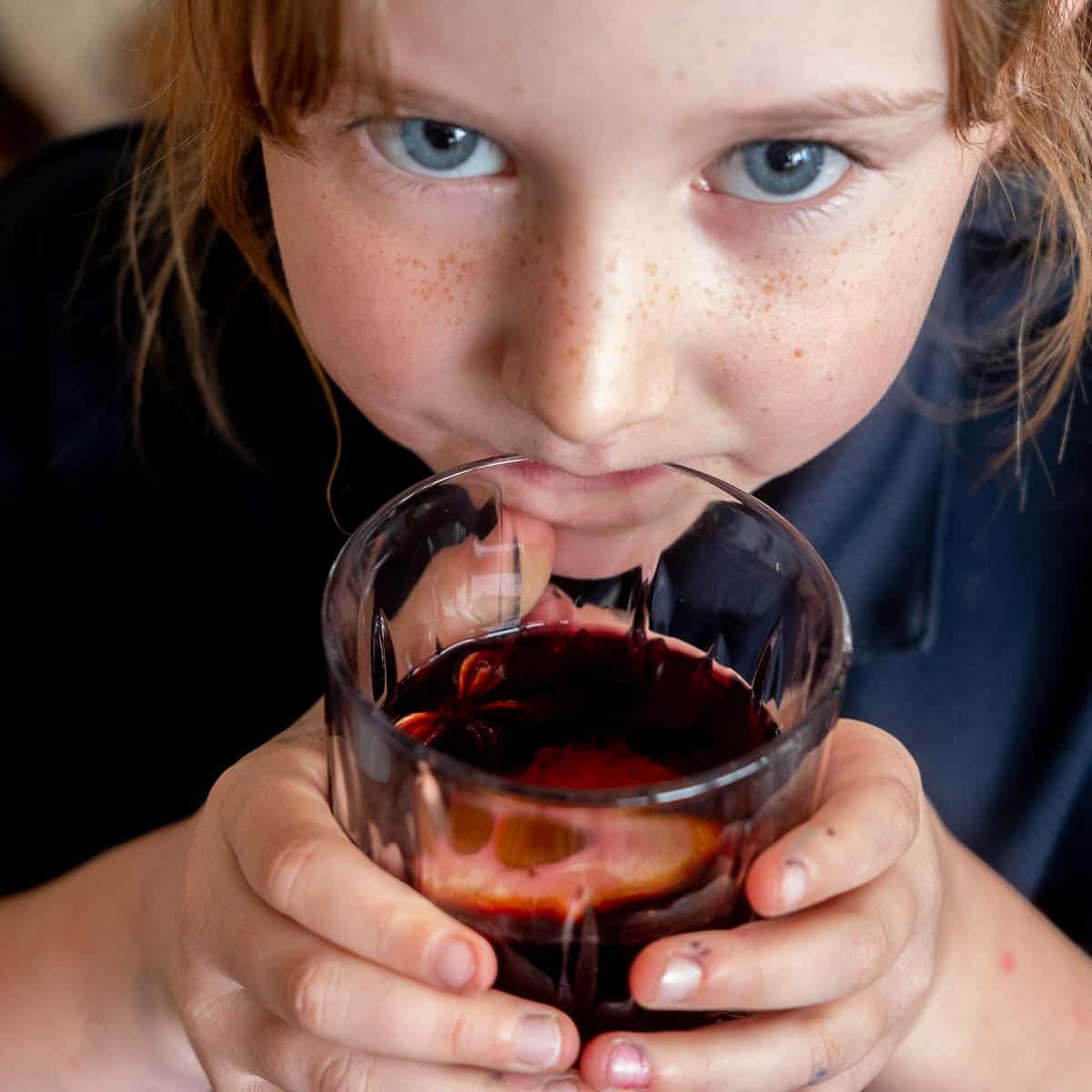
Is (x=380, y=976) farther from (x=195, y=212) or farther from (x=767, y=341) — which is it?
(x=195, y=212)

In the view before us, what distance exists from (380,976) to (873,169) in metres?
0.41

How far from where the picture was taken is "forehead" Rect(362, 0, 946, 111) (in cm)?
51

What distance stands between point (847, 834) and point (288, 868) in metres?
0.21

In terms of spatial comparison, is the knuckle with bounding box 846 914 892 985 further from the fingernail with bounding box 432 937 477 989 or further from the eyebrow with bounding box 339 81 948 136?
the eyebrow with bounding box 339 81 948 136

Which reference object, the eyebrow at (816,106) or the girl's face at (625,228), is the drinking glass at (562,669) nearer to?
the girl's face at (625,228)

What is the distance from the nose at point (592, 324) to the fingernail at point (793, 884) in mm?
205

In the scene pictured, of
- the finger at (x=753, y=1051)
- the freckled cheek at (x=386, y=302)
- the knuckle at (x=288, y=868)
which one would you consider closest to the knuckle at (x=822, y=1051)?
the finger at (x=753, y=1051)

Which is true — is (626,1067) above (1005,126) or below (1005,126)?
below

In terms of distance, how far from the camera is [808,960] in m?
0.52

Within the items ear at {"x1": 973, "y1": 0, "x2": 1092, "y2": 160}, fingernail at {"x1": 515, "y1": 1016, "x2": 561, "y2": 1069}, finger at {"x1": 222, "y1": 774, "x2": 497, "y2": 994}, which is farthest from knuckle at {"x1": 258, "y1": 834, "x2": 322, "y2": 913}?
ear at {"x1": 973, "y1": 0, "x2": 1092, "y2": 160}

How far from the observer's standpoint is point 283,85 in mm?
591

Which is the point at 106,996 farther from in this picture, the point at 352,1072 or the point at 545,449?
the point at 545,449

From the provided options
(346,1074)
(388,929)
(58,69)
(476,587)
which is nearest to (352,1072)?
(346,1074)

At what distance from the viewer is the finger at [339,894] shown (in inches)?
18.5
